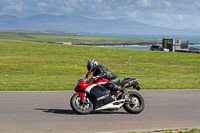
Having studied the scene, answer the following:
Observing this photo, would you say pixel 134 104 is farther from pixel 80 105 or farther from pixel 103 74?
pixel 80 105

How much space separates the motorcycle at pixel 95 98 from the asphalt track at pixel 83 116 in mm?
229

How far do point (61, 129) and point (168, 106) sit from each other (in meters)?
4.40

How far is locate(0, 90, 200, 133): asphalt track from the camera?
8.13m

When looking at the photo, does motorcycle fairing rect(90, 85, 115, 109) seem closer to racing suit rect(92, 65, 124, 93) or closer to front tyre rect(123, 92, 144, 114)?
racing suit rect(92, 65, 124, 93)

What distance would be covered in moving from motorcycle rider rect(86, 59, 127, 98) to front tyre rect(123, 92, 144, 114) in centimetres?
29

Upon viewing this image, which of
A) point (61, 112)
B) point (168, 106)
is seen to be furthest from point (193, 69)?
point (61, 112)

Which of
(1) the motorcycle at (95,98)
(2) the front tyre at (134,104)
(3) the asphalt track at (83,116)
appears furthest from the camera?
(2) the front tyre at (134,104)

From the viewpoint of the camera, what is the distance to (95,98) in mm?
9500

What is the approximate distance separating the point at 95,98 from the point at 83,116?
0.61m

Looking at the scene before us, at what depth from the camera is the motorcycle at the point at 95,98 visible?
9.46 metres

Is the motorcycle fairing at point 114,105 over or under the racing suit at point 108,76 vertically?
under

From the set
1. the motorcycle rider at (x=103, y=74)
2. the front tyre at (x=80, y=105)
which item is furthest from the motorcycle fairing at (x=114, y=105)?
the front tyre at (x=80, y=105)

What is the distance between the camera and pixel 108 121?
8.90m

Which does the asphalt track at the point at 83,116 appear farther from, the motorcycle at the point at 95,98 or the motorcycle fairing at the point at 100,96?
the motorcycle fairing at the point at 100,96
